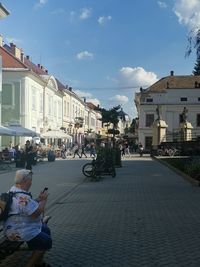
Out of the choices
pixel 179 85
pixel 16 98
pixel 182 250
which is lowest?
pixel 182 250

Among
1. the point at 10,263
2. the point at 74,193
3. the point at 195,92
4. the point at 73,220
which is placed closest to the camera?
the point at 10,263

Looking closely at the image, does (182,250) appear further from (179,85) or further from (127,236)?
(179,85)

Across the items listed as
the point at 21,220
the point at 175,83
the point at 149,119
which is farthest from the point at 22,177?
the point at 175,83

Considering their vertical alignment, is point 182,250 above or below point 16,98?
below

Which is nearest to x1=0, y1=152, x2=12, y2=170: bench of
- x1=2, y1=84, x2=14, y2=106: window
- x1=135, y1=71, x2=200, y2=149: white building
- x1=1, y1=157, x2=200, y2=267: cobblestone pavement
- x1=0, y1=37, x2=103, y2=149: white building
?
x1=1, y1=157, x2=200, y2=267: cobblestone pavement

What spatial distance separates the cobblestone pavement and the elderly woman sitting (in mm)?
814

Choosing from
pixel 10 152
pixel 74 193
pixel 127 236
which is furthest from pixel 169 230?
pixel 10 152

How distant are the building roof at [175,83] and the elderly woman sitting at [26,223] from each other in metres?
79.8

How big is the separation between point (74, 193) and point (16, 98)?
1442 inches

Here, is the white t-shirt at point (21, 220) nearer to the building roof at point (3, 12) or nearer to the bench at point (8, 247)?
the bench at point (8, 247)

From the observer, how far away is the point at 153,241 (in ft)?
26.1

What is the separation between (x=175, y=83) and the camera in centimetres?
8825

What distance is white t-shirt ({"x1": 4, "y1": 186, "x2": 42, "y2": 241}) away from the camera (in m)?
5.79

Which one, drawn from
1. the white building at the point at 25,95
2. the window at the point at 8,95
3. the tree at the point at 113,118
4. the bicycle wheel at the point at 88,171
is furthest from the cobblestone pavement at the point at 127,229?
the window at the point at 8,95
